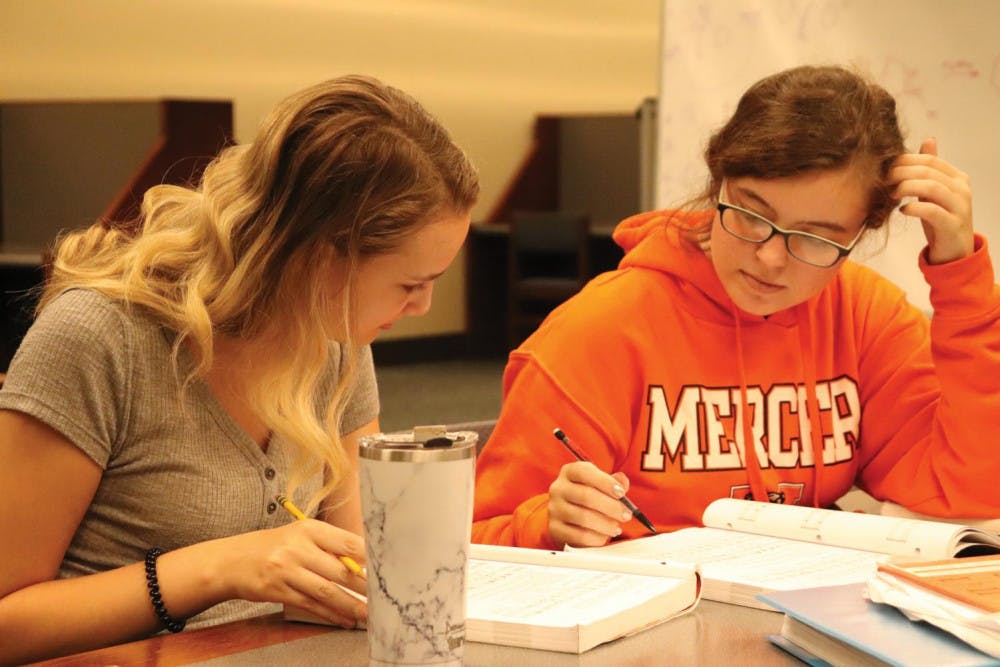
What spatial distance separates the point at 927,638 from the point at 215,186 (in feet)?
2.71

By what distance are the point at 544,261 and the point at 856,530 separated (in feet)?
20.0

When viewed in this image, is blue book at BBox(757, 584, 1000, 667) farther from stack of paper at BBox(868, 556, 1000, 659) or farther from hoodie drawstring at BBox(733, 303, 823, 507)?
hoodie drawstring at BBox(733, 303, 823, 507)

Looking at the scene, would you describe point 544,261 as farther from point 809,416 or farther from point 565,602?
point 565,602

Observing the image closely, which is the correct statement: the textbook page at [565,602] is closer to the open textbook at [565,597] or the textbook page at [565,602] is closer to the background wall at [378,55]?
the open textbook at [565,597]

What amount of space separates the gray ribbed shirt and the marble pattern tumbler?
18.5 inches

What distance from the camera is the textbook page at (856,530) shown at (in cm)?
121

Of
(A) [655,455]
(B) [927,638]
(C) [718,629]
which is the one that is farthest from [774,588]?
(A) [655,455]

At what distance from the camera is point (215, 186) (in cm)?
130

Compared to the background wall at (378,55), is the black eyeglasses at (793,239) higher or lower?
lower

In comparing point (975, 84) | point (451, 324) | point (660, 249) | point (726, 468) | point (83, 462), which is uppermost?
point (975, 84)

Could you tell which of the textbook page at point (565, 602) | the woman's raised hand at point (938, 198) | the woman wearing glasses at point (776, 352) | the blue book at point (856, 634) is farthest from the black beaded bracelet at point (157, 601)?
the woman's raised hand at point (938, 198)

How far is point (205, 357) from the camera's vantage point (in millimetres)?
1242

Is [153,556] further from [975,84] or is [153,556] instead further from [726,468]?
[975,84]

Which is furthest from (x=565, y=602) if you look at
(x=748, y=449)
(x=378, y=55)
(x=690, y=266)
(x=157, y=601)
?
(x=378, y=55)
